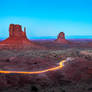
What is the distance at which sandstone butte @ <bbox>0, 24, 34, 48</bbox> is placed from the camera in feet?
197

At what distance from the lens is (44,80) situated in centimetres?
1664

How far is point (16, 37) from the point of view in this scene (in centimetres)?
6194

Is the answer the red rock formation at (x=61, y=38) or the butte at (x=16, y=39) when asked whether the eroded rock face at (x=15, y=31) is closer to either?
the butte at (x=16, y=39)

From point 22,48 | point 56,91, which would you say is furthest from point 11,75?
point 22,48

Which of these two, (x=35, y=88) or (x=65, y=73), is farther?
(x=65, y=73)

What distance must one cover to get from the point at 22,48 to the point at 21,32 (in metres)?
9.03

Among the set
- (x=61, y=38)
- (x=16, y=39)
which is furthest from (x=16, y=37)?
(x=61, y=38)

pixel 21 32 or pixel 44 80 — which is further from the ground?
pixel 21 32

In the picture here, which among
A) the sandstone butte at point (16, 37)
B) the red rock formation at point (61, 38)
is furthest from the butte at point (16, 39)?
the red rock formation at point (61, 38)

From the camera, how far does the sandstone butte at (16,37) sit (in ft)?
197

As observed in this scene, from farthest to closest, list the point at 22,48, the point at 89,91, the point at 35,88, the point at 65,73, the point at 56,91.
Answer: the point at 22,48 → the point at 65,73 → the point at 35,88 → the point at 56,91 → the point at 89,91

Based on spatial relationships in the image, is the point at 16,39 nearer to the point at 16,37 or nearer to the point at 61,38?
the point at 16,37

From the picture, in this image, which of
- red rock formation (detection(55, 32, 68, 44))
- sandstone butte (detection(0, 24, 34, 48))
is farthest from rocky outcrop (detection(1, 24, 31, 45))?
red rock formation (detection(55, 32, 68, 44))

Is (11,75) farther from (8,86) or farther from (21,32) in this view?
(21,32)
